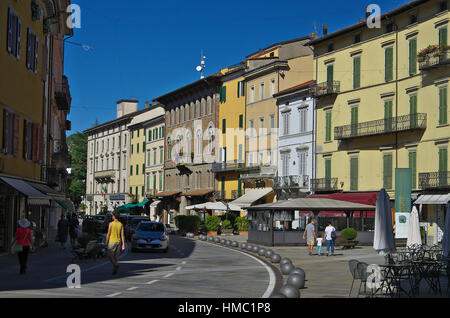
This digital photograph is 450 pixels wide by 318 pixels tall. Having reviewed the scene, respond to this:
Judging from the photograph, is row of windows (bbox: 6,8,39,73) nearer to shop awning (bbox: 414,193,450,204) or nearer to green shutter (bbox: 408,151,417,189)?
shop awning (bbox: 414,193,450,204)

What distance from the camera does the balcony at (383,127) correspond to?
40.5 metres

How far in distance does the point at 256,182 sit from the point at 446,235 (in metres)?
42.0

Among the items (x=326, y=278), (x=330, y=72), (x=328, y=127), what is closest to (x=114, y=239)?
(x=326, y=278)

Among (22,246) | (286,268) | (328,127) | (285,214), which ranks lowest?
Answer: (286,268)

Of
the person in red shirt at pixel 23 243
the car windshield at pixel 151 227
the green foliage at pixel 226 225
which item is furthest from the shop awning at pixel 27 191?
the green foliage at pixel 226 225

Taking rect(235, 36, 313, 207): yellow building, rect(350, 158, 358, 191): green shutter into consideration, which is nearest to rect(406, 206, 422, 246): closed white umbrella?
rect(350, 158, 358, 191): green shutter

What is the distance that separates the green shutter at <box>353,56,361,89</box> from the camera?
46.7 metres

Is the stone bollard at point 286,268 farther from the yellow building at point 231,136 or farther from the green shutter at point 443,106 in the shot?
the yellow building at point 231,136

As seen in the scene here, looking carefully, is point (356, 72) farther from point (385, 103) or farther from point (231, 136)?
point (231, 136)

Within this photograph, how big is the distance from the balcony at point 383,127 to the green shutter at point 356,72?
2813 mm

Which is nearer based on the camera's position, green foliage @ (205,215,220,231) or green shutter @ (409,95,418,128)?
green shutter @ (409,95,418,128)

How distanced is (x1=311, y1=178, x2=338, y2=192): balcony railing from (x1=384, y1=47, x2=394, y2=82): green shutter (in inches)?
329

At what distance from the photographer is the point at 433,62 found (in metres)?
39.3

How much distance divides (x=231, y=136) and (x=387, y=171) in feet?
77.6
